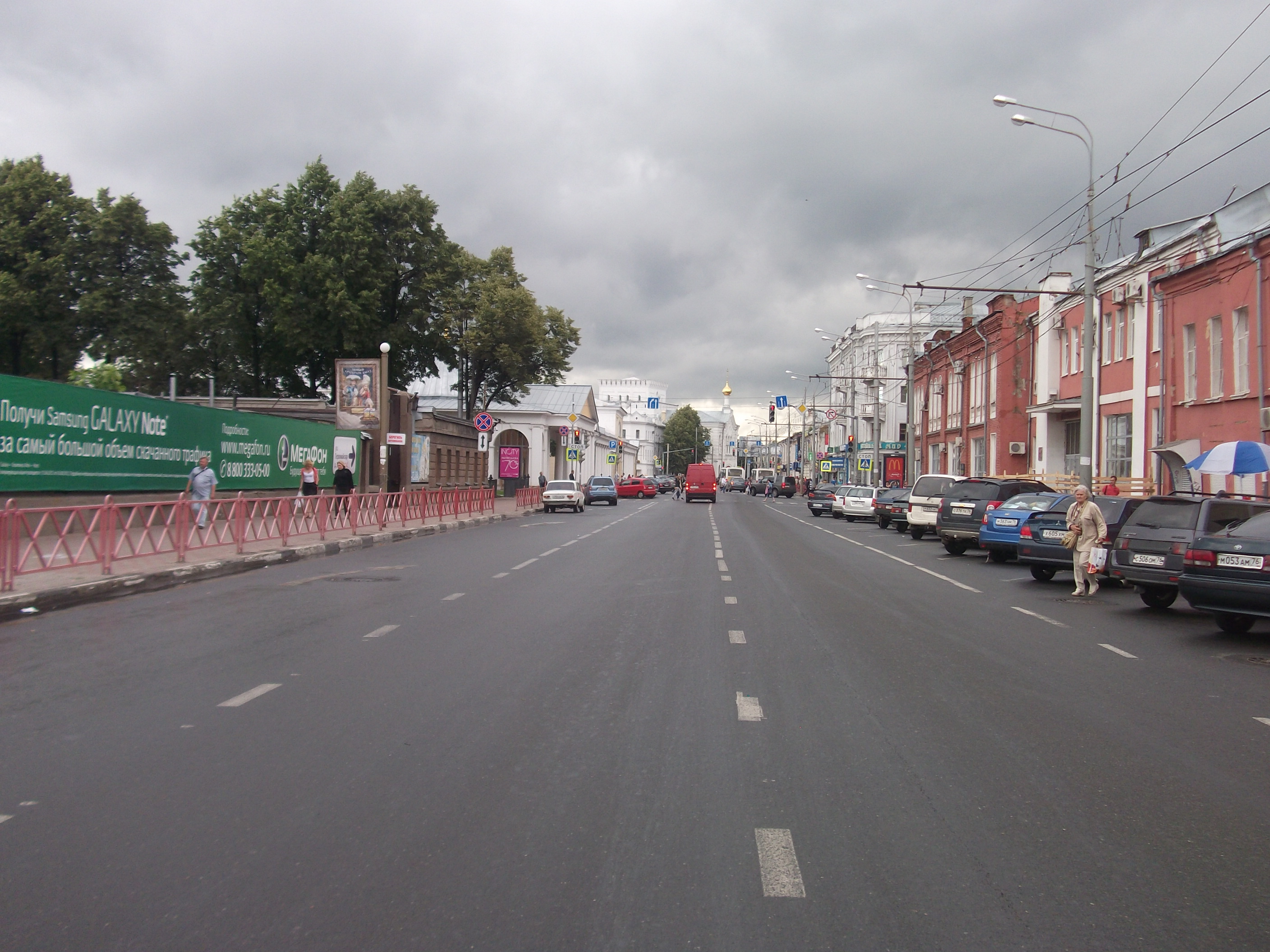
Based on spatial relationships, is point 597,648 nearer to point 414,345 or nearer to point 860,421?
point 414,345

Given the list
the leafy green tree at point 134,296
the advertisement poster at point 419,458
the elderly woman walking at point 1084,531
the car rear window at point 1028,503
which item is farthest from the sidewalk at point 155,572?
the leafy green tree at point 134,296

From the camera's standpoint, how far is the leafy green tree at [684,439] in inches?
6225

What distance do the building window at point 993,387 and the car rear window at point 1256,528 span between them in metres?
35.3

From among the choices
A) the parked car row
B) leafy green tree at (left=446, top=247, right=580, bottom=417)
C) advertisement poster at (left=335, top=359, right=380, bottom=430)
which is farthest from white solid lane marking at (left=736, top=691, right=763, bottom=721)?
leafy green tree at (left=446, top=247, right=580, bottom=417)

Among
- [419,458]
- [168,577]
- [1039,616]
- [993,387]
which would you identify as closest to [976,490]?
[1039,616]

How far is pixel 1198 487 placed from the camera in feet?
80.5

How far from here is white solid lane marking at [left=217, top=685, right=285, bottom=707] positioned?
6883 mm

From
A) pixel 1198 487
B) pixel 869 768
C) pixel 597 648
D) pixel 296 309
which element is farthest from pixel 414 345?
pixel 869 768

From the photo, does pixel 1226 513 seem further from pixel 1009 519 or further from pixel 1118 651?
pixel 1009 519

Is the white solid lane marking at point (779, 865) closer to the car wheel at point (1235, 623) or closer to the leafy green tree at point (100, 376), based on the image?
the car wheel at point (1235, 623)

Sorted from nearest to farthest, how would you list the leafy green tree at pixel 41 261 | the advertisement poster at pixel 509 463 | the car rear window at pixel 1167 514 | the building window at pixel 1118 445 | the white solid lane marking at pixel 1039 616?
the white solid lane marking at pixel 1039 616, the car rear window at pixel 1167 514, the building window at pixel 1118 445, the leafy green tree at pixel 41 261, the advertisement poster at pixel 509 463

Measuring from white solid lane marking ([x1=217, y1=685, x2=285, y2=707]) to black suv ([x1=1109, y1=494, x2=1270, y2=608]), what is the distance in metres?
10.7

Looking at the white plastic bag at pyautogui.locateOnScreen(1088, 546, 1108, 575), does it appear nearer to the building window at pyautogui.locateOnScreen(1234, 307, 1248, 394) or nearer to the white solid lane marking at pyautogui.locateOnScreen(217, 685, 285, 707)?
the building window at pyautogui.locateOnScreen(1234, 307, 1248, 394)

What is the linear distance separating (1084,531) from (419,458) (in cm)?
3168
